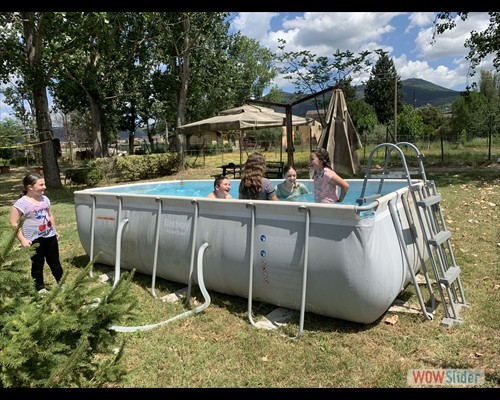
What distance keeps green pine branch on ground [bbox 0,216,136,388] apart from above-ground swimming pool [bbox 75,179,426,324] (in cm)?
173

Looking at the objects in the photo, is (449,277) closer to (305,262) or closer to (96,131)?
(305,262)

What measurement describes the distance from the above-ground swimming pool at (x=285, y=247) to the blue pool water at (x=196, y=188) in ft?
5.47

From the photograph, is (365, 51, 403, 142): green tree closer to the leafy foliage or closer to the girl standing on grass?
the leafy foliage

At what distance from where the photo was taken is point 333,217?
11.8 ft

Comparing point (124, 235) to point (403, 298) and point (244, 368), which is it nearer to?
point (244, 368)

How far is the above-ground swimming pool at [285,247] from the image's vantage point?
3564 mm

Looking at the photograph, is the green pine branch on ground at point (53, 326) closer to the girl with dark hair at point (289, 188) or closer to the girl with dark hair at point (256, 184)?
the girl with dark hair at point (256, 184)

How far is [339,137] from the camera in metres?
7.56

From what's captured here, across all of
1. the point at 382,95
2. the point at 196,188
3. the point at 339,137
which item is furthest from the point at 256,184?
the point at 382,95

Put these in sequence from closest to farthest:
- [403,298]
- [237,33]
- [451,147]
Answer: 1. [403,298]
2. [451,147]
3. [237,33]

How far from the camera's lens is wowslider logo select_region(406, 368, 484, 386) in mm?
3009
